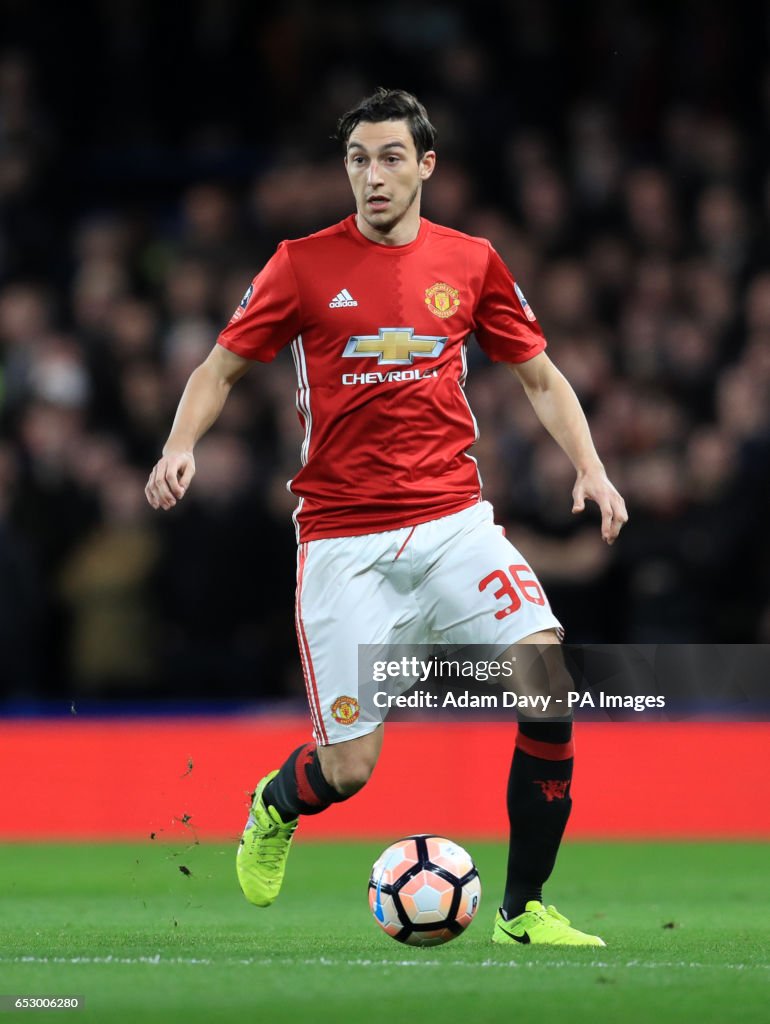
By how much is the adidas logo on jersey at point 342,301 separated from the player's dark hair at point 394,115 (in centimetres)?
50

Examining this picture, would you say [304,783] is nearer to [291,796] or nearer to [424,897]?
[291,796]

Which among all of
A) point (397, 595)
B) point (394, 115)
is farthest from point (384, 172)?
point (397, 595)

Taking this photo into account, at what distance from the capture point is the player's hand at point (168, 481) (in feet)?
19.0

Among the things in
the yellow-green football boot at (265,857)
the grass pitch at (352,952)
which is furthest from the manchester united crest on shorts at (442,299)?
the grass pitch at (352,952)

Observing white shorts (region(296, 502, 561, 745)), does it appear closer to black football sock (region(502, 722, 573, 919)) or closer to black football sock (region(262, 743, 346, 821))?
black football sock (region(262, 743, 346, 821))

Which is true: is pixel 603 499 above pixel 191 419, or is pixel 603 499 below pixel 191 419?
below

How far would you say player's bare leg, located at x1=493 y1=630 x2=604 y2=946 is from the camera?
6.00 metres

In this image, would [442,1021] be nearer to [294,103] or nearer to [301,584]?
[301,584]

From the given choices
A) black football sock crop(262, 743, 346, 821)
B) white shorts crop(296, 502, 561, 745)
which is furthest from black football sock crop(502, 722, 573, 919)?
black football sock crop(262, 743, 346, 821)

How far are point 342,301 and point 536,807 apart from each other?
171 cm

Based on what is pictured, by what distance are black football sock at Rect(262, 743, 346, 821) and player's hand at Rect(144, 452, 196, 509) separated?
1130 millimetres

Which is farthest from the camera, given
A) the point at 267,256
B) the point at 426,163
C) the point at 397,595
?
the point at 267,256

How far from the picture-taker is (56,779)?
1100 centimetres

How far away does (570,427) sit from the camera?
640 cm
